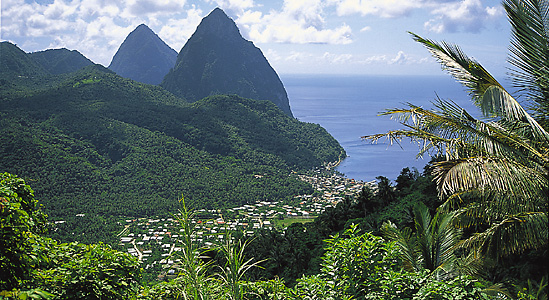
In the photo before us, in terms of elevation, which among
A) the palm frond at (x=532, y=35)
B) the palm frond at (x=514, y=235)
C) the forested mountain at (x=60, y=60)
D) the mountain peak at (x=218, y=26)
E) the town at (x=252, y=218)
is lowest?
the town at (x=252, y=218)

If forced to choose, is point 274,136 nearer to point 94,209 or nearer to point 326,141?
point 326,141

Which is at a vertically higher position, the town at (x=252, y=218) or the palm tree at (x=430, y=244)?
the palm tree at (x=430, y=244)

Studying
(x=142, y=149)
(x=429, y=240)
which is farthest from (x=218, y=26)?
(x=429, y=240)

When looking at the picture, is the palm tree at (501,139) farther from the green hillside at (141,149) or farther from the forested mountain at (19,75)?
the forested mountain at (19,75)

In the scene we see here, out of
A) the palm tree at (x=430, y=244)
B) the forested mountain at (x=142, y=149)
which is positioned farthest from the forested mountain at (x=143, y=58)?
the palm tree at (x=430, y=244)

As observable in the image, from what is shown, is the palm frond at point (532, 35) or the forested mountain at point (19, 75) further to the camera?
the forested mountain at point (19, 75)

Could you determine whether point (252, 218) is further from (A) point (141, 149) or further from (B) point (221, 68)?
(B) point (221, 68)

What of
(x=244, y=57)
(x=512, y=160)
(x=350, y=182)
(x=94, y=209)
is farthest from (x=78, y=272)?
(x=244, y=57)
